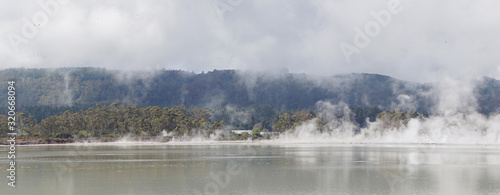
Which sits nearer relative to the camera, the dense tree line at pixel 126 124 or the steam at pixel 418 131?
the steam at pixel 418 131

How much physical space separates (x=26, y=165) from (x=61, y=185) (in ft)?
61.8

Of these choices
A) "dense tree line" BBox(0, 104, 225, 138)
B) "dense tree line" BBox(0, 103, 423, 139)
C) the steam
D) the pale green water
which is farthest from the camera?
"dense tree line" BBox(0, 104, 225, 138)

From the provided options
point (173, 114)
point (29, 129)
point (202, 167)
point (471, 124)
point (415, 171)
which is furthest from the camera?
point (173, 114)

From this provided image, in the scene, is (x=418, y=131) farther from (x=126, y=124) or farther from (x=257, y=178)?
(x=257, y=178)

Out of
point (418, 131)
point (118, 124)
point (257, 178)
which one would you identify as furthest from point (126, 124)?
point (257, 178)

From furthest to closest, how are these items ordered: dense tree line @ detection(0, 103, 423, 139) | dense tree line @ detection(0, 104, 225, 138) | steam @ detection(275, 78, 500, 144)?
dense tree line @ detection(0, 104, 225, 138) < dense tree line @ detection(0, 103, 423, 139) < steam @ detection(275, 78, 500, 144)

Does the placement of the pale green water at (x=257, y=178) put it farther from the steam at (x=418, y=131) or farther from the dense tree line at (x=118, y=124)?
the dense tree line at (x=118, y=124)

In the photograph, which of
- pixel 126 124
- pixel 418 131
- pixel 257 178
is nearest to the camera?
pixel 257 178

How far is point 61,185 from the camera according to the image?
125ft

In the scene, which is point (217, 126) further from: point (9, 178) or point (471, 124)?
point (9, 178)

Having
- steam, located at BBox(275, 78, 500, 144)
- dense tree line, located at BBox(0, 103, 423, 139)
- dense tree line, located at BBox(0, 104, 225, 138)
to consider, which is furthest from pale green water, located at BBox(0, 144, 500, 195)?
dense tree line, located at BBox(0, 104, 225, 138)

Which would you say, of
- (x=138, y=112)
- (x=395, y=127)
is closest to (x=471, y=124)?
(x=395, y=127)

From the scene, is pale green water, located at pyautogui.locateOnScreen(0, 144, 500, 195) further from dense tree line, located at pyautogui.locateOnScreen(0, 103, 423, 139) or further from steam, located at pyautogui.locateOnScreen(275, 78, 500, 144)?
dense tree line, located at pyautogui.locateOnScreen(0, 103, 423, 139)

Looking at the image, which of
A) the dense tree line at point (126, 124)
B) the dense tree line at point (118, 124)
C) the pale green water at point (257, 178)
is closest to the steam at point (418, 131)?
the dense tree line at point (126, 124)
